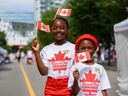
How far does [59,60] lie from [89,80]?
520 millimetres

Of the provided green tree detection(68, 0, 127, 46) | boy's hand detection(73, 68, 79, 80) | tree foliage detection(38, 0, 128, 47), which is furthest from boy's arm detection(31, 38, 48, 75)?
green tree detection(68, 0, 127, 46)

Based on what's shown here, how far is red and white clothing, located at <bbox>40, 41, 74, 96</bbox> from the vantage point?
5398 millimetres

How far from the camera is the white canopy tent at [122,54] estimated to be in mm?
14297

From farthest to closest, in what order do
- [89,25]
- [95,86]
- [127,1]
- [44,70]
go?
[89,25]
[127,1]
[44,70]
[95,86]

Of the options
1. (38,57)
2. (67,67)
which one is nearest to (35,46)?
(38,57)

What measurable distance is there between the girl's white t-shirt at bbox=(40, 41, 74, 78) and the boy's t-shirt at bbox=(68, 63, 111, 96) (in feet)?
1.18

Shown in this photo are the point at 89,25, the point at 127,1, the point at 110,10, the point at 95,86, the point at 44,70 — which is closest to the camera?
the point at 95,86

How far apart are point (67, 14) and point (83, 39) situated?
1.44 feet

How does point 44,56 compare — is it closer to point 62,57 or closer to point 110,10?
point 62,57

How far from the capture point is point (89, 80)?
16.6 ft

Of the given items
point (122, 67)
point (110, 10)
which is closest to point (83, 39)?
point (122, 67)

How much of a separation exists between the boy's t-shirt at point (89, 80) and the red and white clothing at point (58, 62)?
35 centimetres

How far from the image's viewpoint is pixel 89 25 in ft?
141

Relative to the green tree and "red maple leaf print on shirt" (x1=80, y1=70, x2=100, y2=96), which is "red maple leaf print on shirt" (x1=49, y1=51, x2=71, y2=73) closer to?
"red maple leaf print on shirt" (x1=80, y1=70, x2=100, y2=96)
